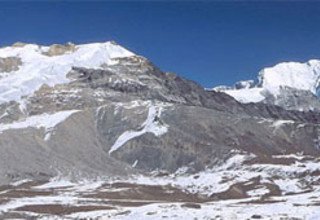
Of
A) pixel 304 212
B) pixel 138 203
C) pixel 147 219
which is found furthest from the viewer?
pixel 138 203

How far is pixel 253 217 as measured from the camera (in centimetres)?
12556

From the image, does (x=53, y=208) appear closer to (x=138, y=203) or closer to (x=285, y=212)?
(x=138, y=203)

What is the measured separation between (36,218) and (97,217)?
1482 centimetres

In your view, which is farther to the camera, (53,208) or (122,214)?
(53,208)

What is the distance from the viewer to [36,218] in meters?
155

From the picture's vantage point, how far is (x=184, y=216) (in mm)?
133125

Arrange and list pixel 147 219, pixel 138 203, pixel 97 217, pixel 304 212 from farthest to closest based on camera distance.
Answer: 1. pixel 138 203
2. pixel 97 217
3. pixel 147 219
4. pixel 304 212

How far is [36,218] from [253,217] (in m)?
46.9

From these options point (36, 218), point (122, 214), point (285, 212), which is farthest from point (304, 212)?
point (36, 218)

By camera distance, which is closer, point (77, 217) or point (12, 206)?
point (77, 217)

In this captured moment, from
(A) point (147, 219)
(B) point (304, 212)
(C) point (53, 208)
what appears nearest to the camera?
(B) point (304, 212)

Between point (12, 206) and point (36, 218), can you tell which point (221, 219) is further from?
point (12, 206)

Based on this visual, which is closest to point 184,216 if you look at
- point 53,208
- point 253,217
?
point 253,217

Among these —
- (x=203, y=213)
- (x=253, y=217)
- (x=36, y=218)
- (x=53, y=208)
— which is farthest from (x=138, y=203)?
(x=253, y=217)
